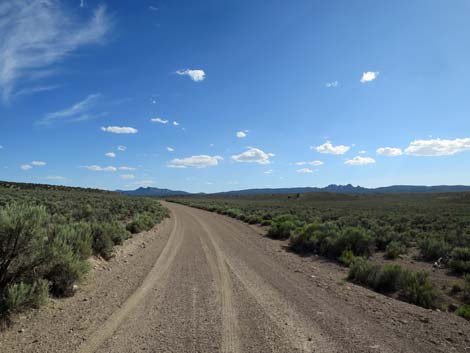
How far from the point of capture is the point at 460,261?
11.6 meters

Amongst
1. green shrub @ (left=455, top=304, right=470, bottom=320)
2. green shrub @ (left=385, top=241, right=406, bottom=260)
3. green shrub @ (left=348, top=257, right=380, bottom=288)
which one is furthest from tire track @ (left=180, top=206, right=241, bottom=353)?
green shrub @ (left=385, top=241, right=406, bottom=260)

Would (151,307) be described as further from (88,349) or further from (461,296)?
(461,296)

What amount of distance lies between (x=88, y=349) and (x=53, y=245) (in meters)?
3.10

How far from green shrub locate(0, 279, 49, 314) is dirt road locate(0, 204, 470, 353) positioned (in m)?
0.25

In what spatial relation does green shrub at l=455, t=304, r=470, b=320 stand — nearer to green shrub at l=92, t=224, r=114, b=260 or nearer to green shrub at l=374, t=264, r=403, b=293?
green shrub at l=374, t=264, r=403, b=293

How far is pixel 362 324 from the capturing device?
5.95 metres

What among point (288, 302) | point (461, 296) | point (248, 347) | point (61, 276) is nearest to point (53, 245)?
point (61, 276)

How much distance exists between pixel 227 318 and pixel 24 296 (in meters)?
3.60

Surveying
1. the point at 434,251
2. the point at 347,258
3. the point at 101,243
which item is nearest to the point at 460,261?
the point at 434,251

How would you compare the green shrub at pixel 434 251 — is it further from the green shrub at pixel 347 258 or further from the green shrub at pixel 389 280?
the green shrub at pixel 389 280

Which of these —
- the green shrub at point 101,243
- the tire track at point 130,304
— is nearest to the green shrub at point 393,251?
the tire track at point 130,304

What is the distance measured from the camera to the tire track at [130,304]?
4.77 metres

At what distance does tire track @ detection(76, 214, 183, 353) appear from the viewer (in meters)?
4.77

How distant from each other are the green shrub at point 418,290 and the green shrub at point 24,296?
8.44m
